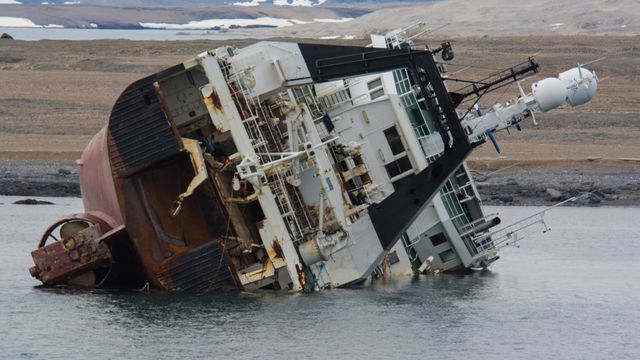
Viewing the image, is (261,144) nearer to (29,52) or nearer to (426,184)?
(426,184)

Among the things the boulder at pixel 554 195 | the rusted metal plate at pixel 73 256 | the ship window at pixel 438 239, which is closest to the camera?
the rusted metal plate at pixel 73 256

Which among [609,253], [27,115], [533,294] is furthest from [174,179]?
[27,115]

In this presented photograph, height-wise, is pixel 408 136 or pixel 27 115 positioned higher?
pixel 27 115

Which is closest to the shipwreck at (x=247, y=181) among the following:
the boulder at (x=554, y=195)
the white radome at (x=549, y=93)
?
the white radome at (x=549, y=93)

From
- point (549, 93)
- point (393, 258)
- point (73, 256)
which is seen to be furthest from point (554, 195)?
point (73, 256)

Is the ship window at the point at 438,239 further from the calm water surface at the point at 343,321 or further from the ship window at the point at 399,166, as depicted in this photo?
the ship window at the point at 399,166

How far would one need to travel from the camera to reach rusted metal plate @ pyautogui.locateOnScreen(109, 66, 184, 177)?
33.5 m

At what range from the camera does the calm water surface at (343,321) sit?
3016 centimetres

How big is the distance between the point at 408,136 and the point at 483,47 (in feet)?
245

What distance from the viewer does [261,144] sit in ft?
112

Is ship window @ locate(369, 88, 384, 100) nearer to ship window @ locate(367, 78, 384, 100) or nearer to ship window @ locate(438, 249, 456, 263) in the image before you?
ship window @ locate(367, 78, 384, 100)

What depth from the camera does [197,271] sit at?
33.8 metres

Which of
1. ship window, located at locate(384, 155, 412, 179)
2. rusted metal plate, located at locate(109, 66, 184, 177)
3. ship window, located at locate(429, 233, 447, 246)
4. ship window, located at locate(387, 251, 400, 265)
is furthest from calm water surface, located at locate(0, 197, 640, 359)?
rusted metal plate, located at locate(109, 66, 184, 177)

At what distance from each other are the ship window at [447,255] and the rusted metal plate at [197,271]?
711 centimetres
